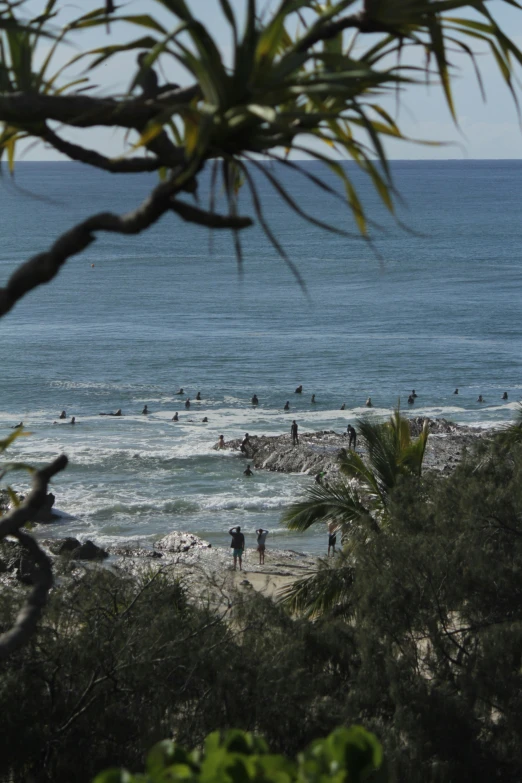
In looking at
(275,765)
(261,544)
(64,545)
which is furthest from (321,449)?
(275,765)

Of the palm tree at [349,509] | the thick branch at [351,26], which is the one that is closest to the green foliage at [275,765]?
the thick branch at [351,26]

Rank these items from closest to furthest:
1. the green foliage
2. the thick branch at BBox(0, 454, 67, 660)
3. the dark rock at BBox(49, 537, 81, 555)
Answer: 1. the green foliage
2. the thick branch at BBox(0, 454, 67, 660)
3. the dark rock at BBox(49, 537, 81, 555)

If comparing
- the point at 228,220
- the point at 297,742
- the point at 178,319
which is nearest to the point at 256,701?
the point at 297,742

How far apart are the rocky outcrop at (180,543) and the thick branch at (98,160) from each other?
25119mm

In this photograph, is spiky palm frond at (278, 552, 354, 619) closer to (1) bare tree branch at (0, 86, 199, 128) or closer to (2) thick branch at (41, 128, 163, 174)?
(2) thick branch at (41, 128, 163, 174)

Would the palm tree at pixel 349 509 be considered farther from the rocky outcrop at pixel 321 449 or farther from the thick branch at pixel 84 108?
the rocky outcrop at pixel 321 449

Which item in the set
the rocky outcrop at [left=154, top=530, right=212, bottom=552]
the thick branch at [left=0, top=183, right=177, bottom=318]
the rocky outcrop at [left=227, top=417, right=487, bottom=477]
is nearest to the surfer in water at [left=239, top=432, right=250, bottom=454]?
the rocky outcrop at [left=227, top=417, right=487, bottom=477]

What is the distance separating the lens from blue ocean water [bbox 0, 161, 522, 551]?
36.2 metres

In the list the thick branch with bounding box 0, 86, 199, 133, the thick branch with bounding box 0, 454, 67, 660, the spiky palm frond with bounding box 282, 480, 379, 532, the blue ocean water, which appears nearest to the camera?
the thick branch with bounding box 0, 86, 199, 133

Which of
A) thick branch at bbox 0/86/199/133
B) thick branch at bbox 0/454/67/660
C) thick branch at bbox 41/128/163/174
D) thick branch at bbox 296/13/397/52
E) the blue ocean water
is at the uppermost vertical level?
thick branch at bbox 296/13/397/52

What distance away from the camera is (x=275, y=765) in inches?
84.3

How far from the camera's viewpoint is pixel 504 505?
12.2 metres

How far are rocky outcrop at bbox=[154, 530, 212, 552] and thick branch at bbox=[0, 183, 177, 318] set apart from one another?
25.5 m

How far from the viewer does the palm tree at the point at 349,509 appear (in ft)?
42.0
